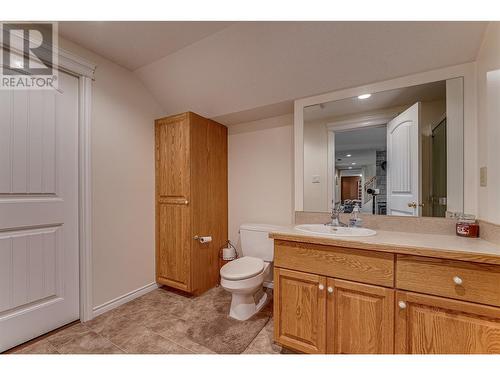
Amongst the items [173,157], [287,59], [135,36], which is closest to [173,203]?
[173,157]

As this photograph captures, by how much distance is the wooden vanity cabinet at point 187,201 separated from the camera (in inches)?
81.0

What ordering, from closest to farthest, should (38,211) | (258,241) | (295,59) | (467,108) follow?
1. (467,108)
2. (38,211)
3. (295,59)
4. (258,241)

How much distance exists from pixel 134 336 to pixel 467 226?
7.68 feet

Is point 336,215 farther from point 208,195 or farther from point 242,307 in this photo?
point 208,195

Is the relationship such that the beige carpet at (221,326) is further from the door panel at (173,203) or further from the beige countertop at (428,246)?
the beige countertop at (428,246)

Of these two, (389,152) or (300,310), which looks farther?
(389,152)

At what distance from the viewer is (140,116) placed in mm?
2154

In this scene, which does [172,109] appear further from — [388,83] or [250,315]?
[250,315]

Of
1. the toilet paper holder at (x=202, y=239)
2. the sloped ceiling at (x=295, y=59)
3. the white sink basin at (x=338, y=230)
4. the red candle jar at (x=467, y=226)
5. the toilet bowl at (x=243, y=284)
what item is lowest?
the toilet bowl at (x=243, y=284)

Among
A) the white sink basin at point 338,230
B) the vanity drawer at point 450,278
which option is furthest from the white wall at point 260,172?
the vanity drawer at point 450,278

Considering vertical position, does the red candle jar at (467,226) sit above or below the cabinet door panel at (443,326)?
above

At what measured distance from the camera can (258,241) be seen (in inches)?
83.9

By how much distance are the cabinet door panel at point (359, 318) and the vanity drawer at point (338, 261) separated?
5 cm

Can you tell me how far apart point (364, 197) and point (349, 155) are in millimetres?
366
